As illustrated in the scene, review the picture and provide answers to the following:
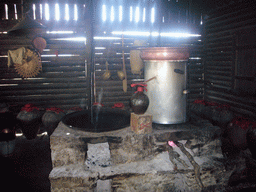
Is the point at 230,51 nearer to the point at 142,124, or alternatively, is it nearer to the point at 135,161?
the point at 142,124

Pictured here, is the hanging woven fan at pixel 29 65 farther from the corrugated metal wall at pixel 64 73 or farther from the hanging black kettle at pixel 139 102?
the hanging black kettle at pixel 139 102

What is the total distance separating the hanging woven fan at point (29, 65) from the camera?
23.0ft

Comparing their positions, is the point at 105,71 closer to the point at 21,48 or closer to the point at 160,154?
the point at 21,48

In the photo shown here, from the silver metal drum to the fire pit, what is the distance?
60 cm

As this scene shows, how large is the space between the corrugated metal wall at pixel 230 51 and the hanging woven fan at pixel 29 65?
573 cm

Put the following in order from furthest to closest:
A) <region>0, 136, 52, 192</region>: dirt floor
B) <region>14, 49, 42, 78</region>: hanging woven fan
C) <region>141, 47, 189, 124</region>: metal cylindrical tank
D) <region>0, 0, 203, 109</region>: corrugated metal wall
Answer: <region>0, 0, 203, 109</region>: corrugated metal wall < <region>14, 49, 42, 78</region>: hanging woven fan < <region>0, 136, 52, 192</region>: dirt floor < <region>141, 47, 189, 124</region>: metal cylindrical tank

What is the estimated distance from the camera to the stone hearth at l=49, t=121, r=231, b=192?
2889 millimetres

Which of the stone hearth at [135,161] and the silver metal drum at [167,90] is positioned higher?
the silver metal drum at [167,90]

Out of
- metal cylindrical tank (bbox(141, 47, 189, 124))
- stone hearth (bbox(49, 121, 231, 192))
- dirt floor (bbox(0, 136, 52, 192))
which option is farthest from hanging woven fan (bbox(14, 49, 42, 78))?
metal cylindrical tank (bbox(141, 47, 189, 124))

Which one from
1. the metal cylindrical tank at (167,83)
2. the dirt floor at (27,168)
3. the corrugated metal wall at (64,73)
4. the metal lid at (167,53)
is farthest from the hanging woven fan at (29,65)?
the metal lid at (167,53)

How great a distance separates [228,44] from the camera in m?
6.95

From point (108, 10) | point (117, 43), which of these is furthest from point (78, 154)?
point (108, 10)

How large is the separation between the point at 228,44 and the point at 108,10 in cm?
442

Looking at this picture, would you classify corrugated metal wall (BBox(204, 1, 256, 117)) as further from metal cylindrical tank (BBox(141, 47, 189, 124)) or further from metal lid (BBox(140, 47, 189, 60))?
metal lid (BBox(140, 47, 189, 60))
